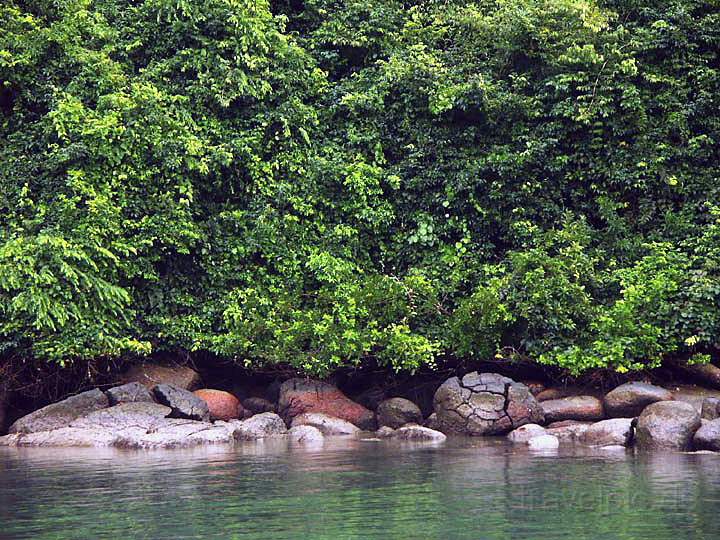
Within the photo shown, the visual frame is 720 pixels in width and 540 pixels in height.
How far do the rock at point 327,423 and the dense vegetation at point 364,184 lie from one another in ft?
3.15

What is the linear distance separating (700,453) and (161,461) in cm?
721

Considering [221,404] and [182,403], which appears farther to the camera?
[221,404]

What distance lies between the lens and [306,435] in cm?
1631

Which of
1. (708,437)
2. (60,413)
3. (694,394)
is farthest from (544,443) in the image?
(60,413)

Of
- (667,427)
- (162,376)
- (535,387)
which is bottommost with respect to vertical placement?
(667,427)

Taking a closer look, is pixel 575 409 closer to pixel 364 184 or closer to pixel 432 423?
pixel 432 423

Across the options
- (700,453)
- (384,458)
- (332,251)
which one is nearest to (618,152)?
(332,251)

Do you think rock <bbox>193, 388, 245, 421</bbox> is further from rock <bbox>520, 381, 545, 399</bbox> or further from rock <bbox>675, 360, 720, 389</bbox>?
rock <bbox>675, 360, 720, 389</bbox>

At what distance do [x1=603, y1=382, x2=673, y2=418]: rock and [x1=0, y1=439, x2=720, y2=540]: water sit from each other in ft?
8.29

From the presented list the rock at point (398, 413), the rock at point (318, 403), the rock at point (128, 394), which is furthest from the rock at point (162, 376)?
the rock at point (398, 413)

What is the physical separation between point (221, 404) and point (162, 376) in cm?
145

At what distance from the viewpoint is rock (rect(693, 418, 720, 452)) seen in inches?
538

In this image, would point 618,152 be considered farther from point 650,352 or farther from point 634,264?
point 650,352

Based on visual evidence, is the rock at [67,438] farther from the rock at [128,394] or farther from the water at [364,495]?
the water at [364,495]
